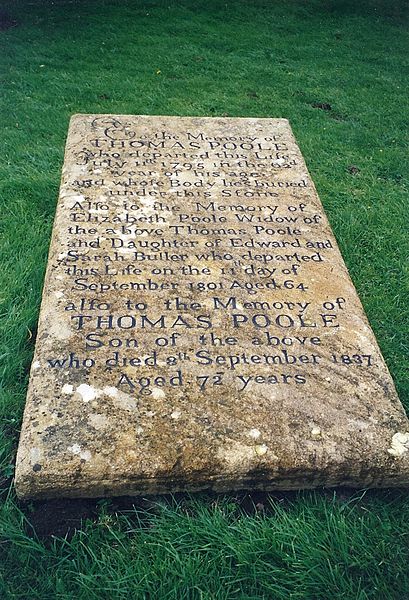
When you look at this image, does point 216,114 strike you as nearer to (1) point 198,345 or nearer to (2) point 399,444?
(1) point 198,345

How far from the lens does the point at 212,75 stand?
6.13 meters

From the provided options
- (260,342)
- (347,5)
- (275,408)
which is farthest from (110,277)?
(347,5)

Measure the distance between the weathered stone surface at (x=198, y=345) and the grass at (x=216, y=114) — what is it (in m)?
0.14

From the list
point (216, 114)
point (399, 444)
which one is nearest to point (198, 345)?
point (399, 444)

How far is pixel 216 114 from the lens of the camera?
5227 mm

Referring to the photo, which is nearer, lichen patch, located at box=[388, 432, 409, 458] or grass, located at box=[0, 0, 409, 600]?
grass, located at box=[0, 0, 409, 600]

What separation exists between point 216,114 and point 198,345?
134 inches

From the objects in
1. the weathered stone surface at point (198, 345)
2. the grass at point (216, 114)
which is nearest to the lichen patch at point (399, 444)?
the weathered stone surface at point (198, 345)

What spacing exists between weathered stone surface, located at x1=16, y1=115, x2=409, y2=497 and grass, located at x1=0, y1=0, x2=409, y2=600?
0.14 metres

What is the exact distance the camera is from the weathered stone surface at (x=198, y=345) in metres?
2.01

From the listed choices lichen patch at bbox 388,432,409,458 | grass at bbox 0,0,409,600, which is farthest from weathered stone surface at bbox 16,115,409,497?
grass at bbox 0,0,409,600

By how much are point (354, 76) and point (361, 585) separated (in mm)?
5644

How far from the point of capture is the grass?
1876 mm

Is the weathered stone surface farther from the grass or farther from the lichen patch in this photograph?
the grass
